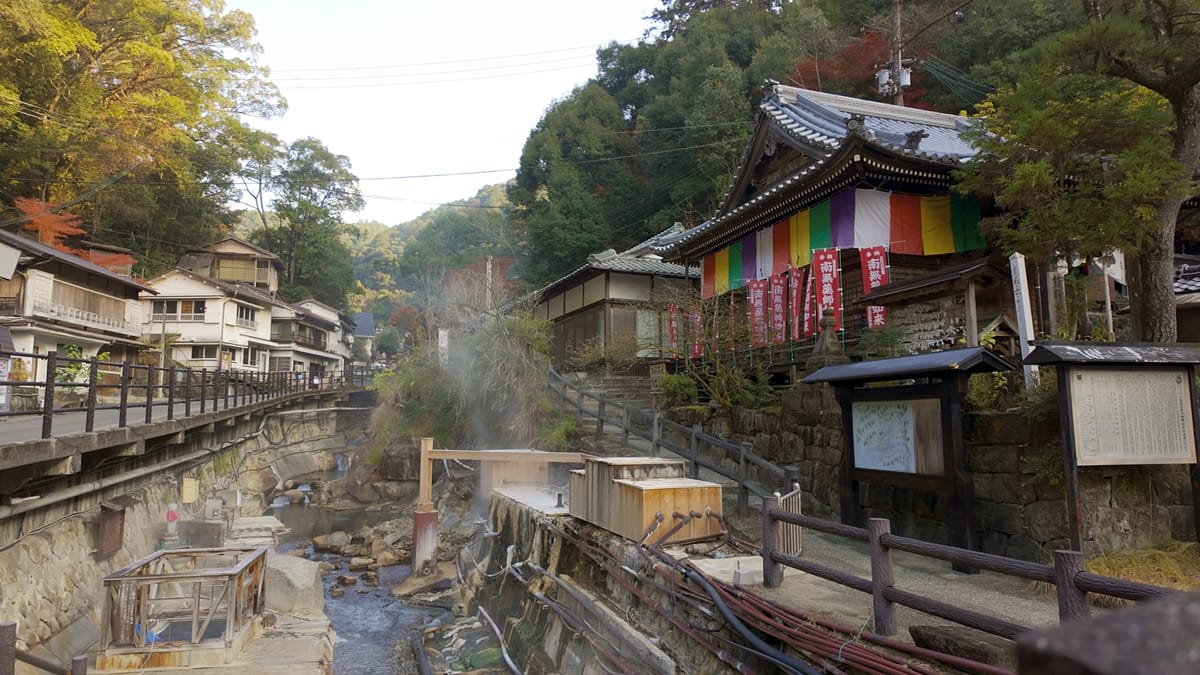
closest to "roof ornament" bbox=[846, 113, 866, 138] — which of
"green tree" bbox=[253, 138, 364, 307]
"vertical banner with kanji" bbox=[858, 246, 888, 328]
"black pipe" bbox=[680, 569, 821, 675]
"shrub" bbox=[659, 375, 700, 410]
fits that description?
"vertical banner with kanji" bbox=[858, 246, 888, 328]

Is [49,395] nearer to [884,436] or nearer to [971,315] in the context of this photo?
[884,436]

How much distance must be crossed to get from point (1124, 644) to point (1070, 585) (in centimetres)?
407

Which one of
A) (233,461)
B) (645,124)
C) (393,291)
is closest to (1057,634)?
(233,461)

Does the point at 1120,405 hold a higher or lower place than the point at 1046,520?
higher

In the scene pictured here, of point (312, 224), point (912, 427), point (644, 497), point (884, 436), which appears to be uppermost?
point (312, 224)

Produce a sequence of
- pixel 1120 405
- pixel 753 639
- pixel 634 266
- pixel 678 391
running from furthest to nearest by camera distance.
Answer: pixel 634 266
pixel 678 391
pixel 1120 405
pixel 753 639

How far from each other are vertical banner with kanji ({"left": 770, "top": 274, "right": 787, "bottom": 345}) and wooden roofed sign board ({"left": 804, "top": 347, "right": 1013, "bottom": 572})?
309 inches

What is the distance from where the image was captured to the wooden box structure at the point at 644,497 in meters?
8.66

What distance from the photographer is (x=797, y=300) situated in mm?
16547

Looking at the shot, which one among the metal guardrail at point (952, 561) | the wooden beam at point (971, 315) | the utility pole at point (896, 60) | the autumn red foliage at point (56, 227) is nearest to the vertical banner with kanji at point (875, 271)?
the wooden beam at point (971, 315)

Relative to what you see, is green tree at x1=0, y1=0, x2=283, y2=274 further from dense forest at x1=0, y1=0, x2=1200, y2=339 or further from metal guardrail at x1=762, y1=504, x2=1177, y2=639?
metal guardrail at x1=762, y1=504, x2=1177, y2=639

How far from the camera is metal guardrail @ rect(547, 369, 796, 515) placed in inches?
422

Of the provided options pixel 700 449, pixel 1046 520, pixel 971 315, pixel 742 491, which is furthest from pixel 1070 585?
pixel 700 449

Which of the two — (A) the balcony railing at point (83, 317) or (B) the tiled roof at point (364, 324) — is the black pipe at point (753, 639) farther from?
(B) the tiled roof at point (364, 324)
